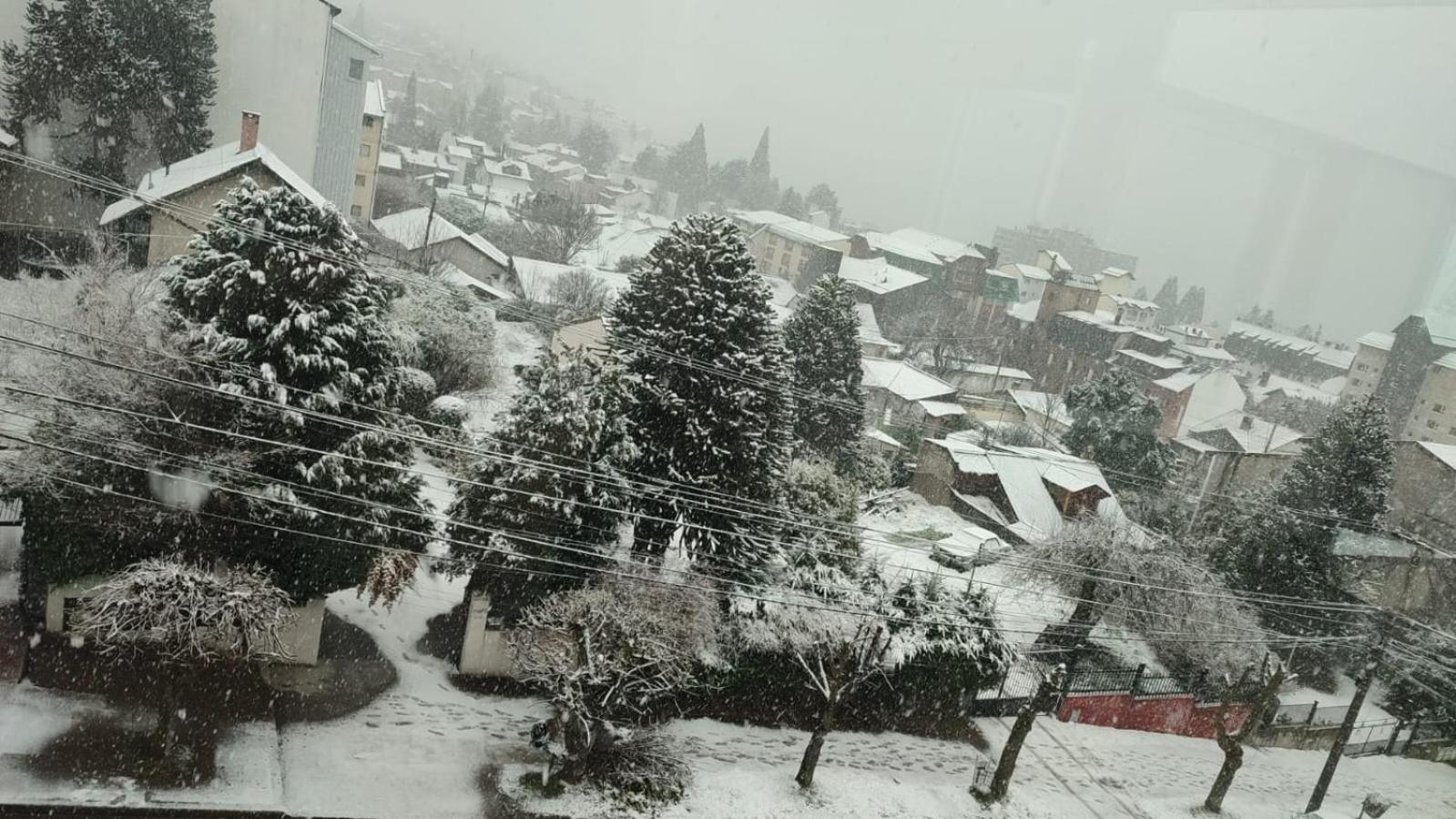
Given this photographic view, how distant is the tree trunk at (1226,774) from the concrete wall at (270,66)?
67.7 feet

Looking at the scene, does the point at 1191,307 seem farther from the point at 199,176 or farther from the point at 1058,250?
the point at 199,176

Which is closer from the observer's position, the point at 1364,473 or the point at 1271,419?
the point at 1364,473

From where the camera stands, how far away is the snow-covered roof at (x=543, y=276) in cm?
2228

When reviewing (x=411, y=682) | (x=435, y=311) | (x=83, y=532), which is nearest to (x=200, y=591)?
(x=83, y=532)

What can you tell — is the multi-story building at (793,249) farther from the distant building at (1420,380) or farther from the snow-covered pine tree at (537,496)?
the snow-covered pine tree at (537,496)

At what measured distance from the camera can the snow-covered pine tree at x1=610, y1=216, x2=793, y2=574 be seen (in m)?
10.4

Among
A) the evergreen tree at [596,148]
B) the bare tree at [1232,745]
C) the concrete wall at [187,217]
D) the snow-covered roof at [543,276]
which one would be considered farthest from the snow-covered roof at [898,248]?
the bare tree at [1232,745]

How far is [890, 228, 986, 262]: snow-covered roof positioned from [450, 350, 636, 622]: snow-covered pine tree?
93.4 feet

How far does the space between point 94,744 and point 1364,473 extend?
19029mm

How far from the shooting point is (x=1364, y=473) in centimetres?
1533

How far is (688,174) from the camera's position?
1448 inches

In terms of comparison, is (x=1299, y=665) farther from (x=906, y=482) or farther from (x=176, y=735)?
(x=176, y=735)

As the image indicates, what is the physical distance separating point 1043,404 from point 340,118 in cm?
2268

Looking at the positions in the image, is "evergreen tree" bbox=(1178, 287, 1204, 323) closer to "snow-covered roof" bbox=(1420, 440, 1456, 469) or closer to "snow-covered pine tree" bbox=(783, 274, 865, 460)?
"snow-covered roof" bbox=(1420, 440, 1456, 469)
